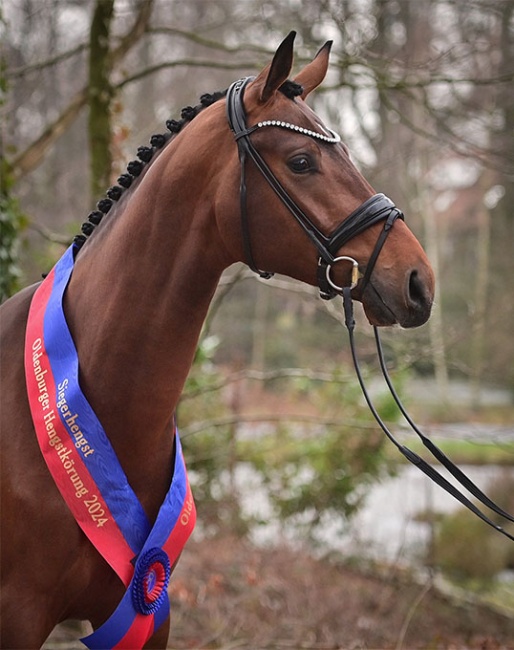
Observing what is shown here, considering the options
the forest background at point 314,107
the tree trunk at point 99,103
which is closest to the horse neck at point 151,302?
the forest background at point 314,107

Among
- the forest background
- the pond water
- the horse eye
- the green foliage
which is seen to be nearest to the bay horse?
the horse eye

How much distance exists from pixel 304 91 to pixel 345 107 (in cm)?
694

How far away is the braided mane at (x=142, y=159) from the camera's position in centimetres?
236

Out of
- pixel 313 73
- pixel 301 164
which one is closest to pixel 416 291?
pixel 301 164

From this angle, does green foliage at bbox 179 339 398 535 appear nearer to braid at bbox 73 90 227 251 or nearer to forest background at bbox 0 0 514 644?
forest background at bbox 0 0 514 644

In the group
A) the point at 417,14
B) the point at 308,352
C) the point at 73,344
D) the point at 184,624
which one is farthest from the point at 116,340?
the point at 308,352

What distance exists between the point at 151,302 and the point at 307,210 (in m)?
0.57

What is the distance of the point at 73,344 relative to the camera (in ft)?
7.48

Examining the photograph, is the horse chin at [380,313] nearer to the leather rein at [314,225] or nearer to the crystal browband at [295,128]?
the leather rein at [314,225]

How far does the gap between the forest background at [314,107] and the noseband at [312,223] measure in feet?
7.39

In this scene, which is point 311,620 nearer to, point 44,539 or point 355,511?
point 355,511

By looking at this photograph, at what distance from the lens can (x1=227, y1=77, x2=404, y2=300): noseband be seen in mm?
2025

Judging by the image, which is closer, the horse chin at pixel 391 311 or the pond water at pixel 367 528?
the horse chin at pixel 391 311

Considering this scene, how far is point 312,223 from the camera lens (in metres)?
2.07
